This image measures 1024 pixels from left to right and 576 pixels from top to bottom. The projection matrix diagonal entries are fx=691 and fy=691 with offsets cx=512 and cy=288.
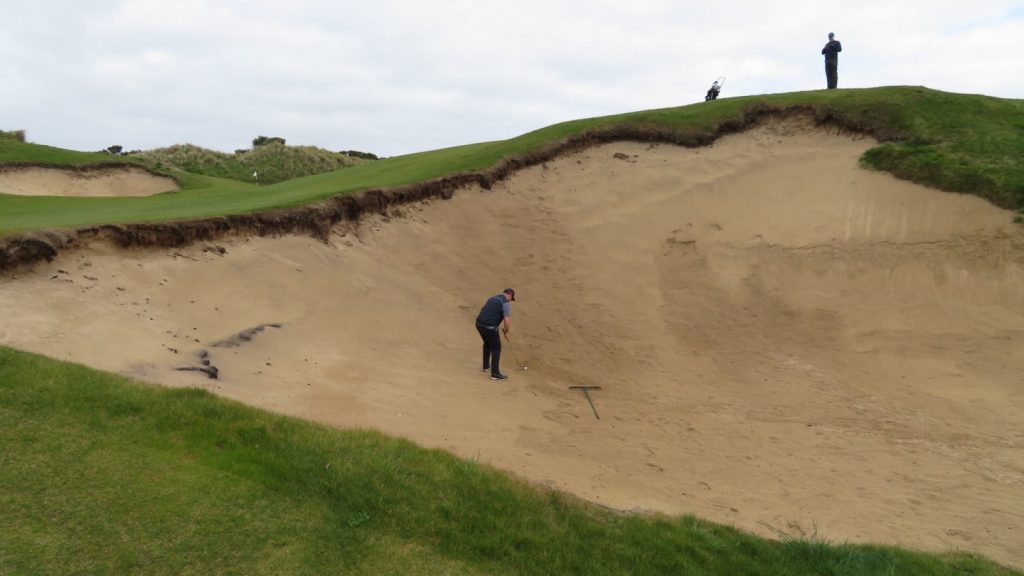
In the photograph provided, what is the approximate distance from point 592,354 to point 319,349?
193 inches

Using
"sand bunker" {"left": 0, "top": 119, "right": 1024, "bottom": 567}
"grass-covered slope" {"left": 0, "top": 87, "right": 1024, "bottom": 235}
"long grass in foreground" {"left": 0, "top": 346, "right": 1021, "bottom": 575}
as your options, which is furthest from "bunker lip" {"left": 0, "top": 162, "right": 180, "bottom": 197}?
"long grass in foreground" {"left": 0, "top": 346, "right": 1021, "bottom": 575}

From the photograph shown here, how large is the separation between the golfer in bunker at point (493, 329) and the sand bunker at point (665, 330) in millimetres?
357

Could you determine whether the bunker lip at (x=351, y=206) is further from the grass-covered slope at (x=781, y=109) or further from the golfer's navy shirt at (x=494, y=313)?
the golfer's navy shirt at (x=494, y=313)

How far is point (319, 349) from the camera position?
1016 cm

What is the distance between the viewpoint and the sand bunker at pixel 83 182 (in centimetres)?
2705

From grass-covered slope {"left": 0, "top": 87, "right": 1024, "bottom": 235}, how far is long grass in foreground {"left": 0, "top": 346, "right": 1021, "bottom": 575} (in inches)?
223

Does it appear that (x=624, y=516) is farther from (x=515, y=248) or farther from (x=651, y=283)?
(x=515, y=248)

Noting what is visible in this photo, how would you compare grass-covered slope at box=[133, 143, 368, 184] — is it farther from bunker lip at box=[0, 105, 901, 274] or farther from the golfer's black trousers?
the golfer's black trousers

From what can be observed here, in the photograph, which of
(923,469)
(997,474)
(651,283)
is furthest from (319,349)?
(997,474)

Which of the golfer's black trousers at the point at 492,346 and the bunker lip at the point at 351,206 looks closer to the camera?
the bunker lip at the point at 351,206

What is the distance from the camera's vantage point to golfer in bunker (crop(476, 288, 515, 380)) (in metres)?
11.0

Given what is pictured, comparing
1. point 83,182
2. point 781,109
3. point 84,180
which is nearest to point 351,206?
point 781,109

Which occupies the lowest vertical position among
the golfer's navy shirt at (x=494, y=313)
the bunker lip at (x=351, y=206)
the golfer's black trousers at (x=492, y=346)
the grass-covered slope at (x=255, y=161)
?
the golfer's black trousers at (x=492, y=346)

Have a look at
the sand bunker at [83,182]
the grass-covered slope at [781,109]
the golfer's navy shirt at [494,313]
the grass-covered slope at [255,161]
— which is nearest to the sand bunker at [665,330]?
the grass-covered slope at [781,109]
